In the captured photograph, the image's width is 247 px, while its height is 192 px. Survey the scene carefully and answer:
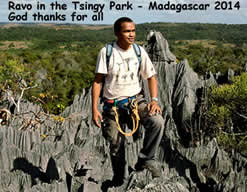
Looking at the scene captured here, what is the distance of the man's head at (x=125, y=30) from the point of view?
2811mm

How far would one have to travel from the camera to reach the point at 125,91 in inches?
116

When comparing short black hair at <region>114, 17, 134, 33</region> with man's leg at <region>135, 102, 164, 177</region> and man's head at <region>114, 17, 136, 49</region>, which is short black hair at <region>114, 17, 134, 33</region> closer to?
man's head at <region>114, 17, 136, 49</region>

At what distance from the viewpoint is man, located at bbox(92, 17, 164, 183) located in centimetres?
283

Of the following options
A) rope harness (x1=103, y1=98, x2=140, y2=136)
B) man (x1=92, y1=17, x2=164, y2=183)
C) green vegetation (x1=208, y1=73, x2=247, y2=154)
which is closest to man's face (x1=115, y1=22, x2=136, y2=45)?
man (x1=92, y1=17, x2=164, y2=183)

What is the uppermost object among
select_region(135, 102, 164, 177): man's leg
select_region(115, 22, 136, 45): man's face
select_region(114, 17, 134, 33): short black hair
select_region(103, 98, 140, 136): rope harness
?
select_region(114, 17, 134, 33): short black hair

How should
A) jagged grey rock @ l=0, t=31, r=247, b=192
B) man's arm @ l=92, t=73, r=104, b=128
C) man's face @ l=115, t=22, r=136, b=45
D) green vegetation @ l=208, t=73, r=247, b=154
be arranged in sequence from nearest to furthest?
1. jagged grey rock @ l=0, t=31, r=247, b=192
2. man's face @ l=115, t=22, r=136, b=45
3. man's arm @ l=92, t=73, r=104, b=128
4. green vegetation @ l=208, t=73, r=247, b=154

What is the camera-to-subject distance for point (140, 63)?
3012mm

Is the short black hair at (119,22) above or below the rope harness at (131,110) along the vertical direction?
above

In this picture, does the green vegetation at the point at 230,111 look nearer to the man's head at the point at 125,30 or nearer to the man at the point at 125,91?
the man at the point at 125,91

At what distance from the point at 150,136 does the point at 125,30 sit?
96 centimetres

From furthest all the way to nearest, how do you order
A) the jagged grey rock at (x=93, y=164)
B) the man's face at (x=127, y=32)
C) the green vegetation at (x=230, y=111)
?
1. the green vegetation at (x=230, y=111)
2. the man's face at (x=127, y=32)
3. the jagged grey rock at (x=93, y=164)

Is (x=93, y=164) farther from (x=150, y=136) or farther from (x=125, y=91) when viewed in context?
(x=125, y=91)

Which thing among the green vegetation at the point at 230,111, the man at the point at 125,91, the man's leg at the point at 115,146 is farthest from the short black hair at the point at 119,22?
the green vegetation at the point at 230,111

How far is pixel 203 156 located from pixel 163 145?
48 cm
